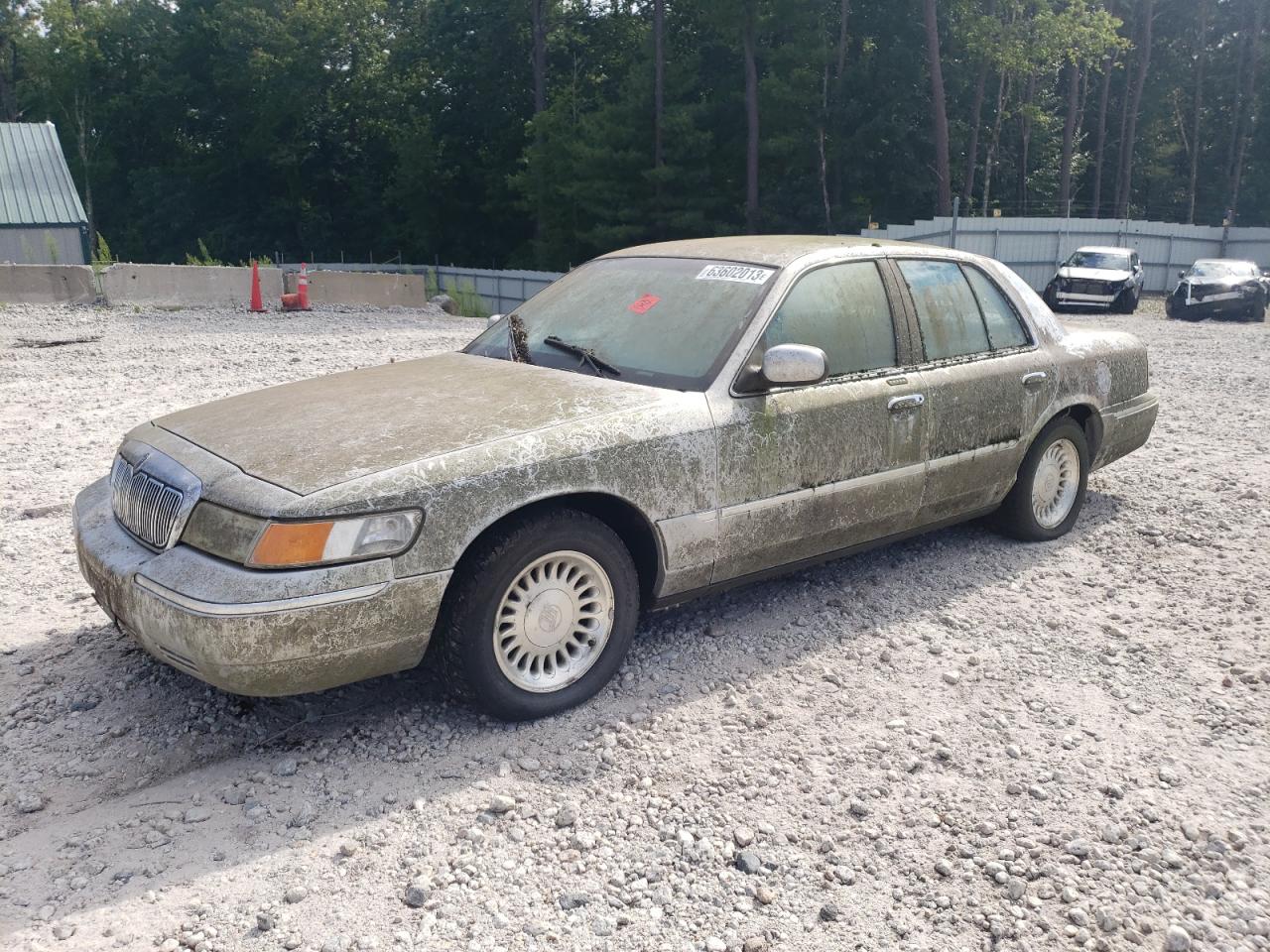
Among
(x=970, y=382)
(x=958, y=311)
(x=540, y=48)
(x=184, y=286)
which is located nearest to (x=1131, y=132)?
(x=540, y=48)

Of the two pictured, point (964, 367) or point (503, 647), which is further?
point (964, 367)

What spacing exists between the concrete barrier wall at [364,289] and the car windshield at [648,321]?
563 inches

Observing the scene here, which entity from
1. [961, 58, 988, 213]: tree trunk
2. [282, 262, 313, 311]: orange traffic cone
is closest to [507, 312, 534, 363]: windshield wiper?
[282, 262, 313, 311]: orange traffic cone

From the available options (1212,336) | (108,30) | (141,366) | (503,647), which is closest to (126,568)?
(503,647)

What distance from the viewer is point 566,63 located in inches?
2336

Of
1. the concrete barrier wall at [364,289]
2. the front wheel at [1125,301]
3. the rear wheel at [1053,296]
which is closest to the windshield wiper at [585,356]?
the concrete barrier wall at [364,289]

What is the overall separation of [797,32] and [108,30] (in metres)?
43.3

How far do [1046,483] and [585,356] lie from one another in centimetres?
283

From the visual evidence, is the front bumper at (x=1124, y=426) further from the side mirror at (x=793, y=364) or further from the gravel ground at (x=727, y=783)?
the side mirror at (x=793, y=364)

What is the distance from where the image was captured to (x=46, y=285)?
53.8 ft

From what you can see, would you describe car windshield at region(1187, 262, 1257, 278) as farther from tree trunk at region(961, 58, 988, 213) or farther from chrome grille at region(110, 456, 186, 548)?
chrome grille at region(110, 456, 186, 548)

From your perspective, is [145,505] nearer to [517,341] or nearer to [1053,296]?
[517,341]

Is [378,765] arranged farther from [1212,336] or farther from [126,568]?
[1212,336]

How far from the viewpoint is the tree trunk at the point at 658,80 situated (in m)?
45.9
